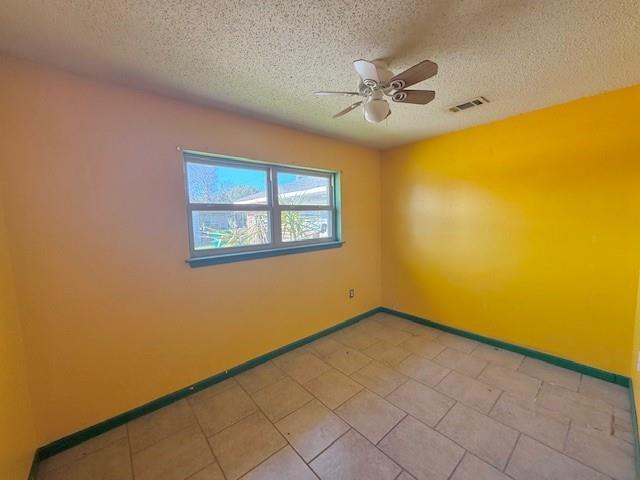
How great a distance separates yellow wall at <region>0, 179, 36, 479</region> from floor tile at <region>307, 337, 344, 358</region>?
6.61 ft

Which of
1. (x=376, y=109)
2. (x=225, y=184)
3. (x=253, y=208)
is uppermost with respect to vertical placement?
(x=376, y=109)

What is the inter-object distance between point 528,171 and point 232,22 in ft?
8.80

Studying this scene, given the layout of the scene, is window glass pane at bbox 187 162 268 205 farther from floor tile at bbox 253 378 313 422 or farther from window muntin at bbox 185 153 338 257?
floor tile at bbox 253 378 313 422

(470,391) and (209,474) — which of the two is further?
(470,391)

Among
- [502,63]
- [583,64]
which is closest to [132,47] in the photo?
[502,63]

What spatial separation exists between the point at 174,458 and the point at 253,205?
6.22ft

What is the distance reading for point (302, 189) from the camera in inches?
113

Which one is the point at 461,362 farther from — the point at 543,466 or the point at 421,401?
the point at 543,466

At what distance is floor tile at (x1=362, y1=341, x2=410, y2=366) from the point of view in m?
2.47

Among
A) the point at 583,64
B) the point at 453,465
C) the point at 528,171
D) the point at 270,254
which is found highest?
the point at 583,64

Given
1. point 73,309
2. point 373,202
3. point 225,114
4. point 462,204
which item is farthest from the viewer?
point 373,202

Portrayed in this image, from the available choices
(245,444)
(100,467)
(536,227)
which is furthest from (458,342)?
(100,467)

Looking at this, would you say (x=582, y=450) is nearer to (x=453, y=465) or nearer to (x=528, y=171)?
(x=453, y=465)

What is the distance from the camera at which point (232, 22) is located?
1.20 metres
